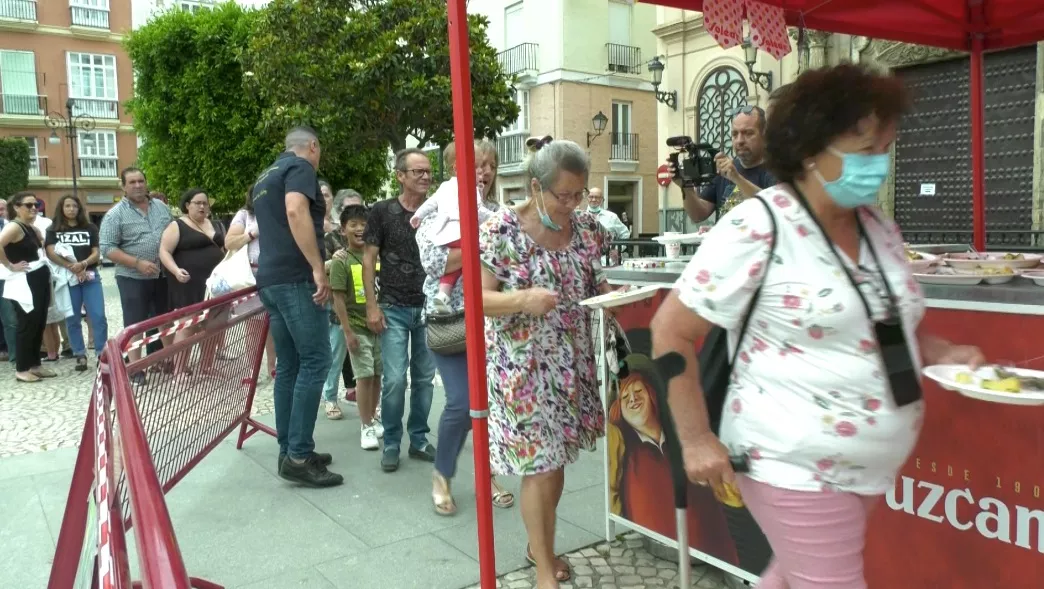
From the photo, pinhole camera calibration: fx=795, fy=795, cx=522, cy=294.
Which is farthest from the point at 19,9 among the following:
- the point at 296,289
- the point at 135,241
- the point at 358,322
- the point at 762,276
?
the point at 762,276

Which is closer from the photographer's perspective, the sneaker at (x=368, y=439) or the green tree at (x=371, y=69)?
the sneaker at (x=368, y=439)

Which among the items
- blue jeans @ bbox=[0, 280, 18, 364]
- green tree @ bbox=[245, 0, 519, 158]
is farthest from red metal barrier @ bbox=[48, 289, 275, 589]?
green tree @ bbox=[245, 0, 519, 158]

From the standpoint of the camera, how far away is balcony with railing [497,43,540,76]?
3031 centimetres

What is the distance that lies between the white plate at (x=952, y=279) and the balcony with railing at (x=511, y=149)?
30265 mm

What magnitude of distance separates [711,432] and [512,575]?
Answer: 175 cm

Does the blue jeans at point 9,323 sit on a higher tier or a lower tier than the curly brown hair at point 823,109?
lower

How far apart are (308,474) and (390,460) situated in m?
0.50

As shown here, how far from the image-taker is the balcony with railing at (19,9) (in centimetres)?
3787

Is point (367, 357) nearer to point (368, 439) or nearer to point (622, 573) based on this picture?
point (368, 439)

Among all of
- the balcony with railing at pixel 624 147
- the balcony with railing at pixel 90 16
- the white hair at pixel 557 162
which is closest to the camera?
the white hair at pixel 557 162

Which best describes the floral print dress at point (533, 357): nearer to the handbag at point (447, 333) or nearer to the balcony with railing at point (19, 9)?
the handbag at point (447, 333)

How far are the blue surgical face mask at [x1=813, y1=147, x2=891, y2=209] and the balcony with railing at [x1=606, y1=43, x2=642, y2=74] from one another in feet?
98.9

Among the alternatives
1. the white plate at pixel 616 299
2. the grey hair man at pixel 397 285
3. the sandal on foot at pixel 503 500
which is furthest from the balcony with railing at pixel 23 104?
the white plate at pixel 616 299

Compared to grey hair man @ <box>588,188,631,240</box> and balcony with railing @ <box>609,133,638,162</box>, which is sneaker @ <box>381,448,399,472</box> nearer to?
grey hair man @ <box>588,188,631,240</box>
